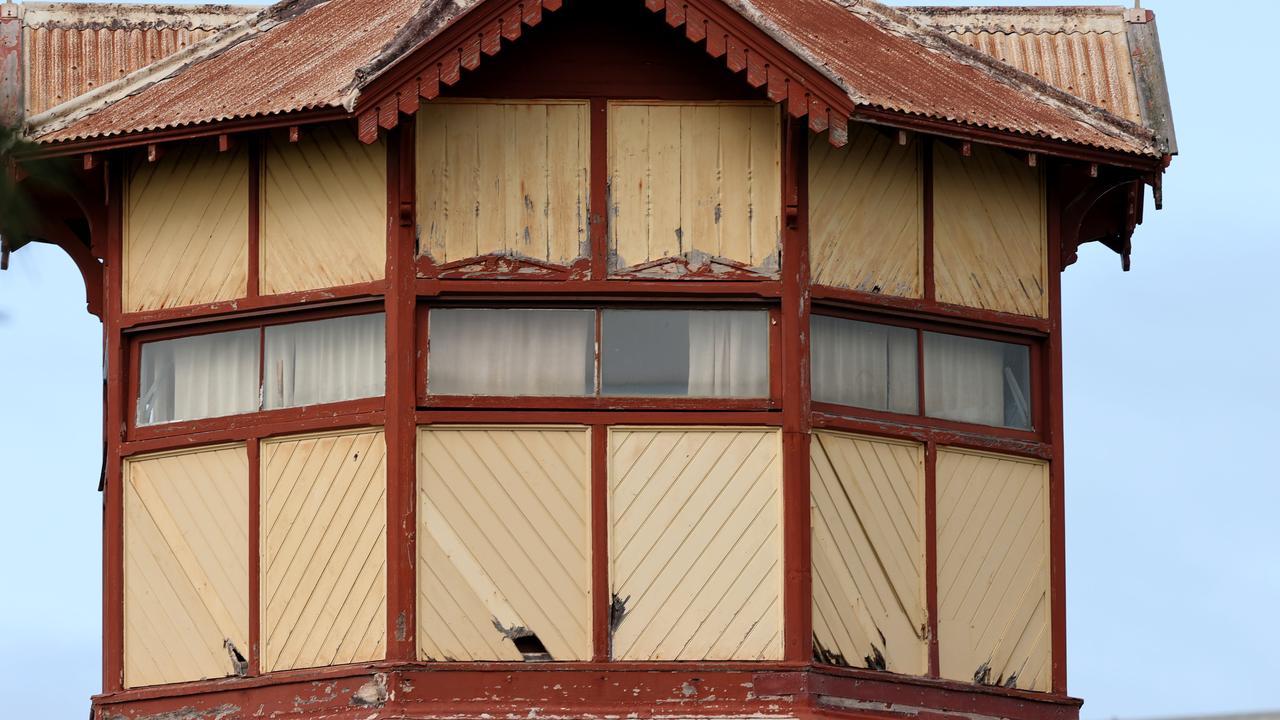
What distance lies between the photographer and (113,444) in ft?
74.2

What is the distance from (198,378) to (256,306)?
2.81ft

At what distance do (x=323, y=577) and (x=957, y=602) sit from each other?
202 inches

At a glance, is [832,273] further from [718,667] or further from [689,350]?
[718,667]

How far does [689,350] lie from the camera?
21.6 m

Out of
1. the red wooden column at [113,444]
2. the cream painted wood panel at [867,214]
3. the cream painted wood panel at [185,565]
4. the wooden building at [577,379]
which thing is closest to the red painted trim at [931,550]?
the wooden building at [577,379]

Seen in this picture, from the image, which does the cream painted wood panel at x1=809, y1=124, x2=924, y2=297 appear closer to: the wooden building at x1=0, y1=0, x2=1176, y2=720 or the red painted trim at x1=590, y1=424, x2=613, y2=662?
the wooden building at x1=0, y1=0, x2=1176, y2=720

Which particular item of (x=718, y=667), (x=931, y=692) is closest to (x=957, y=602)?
(x=931, y=692)

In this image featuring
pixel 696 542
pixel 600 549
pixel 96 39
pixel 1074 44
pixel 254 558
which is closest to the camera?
pixel 600 549

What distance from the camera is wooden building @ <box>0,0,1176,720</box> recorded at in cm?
2105

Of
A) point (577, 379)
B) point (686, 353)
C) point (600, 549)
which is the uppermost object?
point (686, 353)

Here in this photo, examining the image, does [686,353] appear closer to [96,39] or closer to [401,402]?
[401,402]

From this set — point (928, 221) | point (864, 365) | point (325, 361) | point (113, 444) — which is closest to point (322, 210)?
point (325, 361)

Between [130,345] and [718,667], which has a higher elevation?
[130,345]

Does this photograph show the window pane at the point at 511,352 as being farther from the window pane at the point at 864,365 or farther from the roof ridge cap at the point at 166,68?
the roof ridge cap at the point at 166,68
